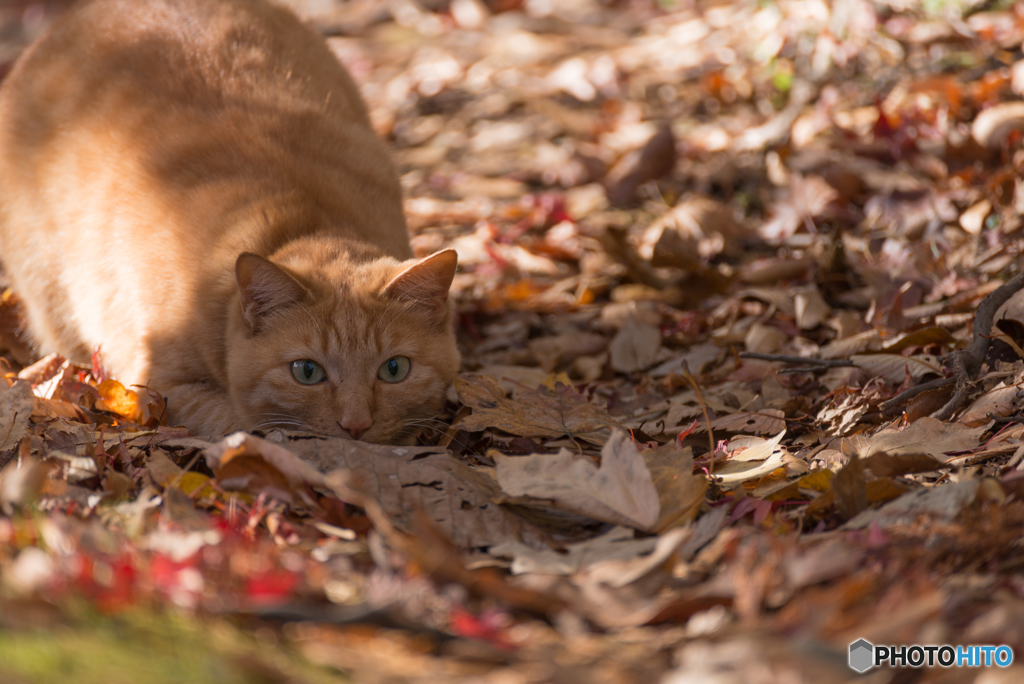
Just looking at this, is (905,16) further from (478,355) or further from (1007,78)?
(478,355)

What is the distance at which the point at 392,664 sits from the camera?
130 cm

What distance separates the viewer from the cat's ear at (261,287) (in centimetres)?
241

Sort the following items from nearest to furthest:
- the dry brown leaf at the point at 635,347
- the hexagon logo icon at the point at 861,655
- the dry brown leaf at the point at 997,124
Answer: the hexagon logo icon at the point at 861,655
the dry brown leaf at the point at 635,347
the dry brown leaf at the point at 997,124

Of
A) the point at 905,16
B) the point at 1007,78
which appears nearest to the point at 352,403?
the point at 1007,78

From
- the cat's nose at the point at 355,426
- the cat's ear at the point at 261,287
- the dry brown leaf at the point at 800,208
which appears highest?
the cat's ear at the point at 261,287

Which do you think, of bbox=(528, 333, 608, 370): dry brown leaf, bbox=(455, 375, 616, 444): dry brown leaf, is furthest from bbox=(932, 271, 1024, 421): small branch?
bbox=(528, 333, 608, 370): dry brown leaf

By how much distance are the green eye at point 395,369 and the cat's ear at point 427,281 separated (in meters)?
0.20

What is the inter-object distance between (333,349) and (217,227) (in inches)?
25.4

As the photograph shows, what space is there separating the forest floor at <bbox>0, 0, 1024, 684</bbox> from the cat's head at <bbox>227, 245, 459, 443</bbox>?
19 cm

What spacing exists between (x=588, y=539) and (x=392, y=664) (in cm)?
76

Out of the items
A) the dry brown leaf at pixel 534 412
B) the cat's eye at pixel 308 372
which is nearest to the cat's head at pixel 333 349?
the cat's eye at pixel 308 372

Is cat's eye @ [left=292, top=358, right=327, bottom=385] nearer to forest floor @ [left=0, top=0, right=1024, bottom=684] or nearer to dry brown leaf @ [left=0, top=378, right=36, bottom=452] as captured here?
forest floor @ [left=0, top=0, right=1024, bottom=684]

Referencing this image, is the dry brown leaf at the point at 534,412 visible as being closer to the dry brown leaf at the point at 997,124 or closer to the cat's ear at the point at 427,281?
the cat's ear at the point at 427,281
